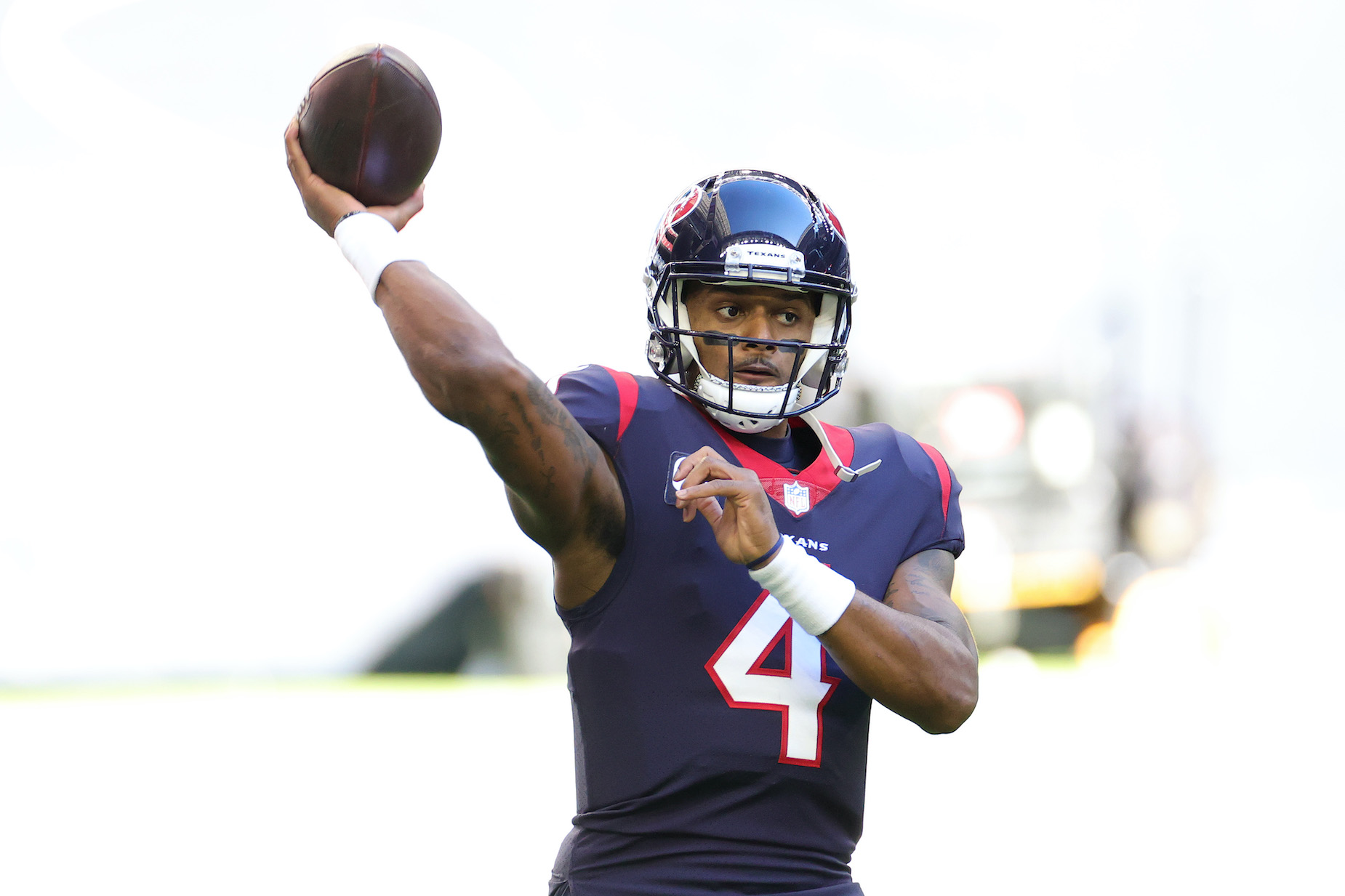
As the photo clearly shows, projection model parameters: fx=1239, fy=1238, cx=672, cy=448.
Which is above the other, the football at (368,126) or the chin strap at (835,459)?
the football at (368,126)

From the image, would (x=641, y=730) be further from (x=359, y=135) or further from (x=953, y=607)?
→ (x=359, y=135)

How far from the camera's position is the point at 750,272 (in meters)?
2.15

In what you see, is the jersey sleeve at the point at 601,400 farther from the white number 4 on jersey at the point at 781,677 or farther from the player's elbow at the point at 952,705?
the player's elbow at the point at 952,705

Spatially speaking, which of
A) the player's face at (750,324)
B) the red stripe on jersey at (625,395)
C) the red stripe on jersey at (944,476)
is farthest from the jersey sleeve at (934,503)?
the red stripe on jersey at (625,395)

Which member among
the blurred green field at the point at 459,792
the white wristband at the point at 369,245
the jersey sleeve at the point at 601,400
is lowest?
the blurred green field at the point at 459,792

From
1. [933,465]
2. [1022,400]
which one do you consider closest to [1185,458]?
[1022,400]

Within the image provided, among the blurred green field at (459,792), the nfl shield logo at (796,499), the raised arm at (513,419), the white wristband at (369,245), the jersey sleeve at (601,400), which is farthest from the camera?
the blurred green field at (459,792)

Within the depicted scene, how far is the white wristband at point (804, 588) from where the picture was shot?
70.0 inches

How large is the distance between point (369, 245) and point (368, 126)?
258 mm

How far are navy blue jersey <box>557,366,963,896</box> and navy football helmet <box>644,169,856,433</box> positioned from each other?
5.8 inches

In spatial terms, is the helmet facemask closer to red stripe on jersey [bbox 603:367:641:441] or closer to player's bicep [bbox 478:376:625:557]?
red stripe on jersey [bbox 603:367:641:441]

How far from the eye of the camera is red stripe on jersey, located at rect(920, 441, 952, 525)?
2328 millimetres

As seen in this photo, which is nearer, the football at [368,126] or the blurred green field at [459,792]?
the football at [368,126]

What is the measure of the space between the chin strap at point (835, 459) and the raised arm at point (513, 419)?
451mm
